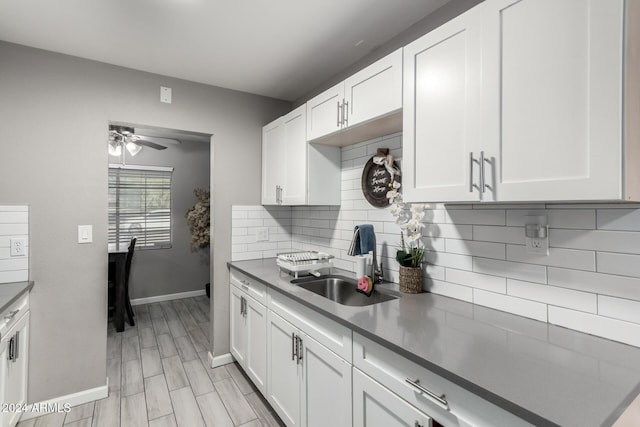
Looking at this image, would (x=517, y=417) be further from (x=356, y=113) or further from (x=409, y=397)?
(x=356, y=113)

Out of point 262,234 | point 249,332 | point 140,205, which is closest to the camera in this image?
point 249,332

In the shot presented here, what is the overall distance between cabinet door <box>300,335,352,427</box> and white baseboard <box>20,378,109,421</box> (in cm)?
164

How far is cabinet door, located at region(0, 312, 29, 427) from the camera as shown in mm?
1713

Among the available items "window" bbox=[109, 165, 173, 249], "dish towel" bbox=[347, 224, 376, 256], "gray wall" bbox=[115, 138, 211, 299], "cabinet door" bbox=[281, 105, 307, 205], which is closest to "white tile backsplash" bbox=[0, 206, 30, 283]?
"cabinet door" bbox=[281, 105, 307, 205]

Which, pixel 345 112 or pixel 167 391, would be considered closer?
pixel 345 112

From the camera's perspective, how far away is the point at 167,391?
7.73 feet

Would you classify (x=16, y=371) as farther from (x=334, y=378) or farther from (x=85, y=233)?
(x=334, y=378)

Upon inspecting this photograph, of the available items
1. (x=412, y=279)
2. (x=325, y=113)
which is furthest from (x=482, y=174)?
(x=325, y=113)

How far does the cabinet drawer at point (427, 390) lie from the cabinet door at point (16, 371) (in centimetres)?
189

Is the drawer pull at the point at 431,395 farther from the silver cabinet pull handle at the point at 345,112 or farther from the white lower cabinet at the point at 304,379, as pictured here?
the silver cabinet pull handle at the point at 345,112

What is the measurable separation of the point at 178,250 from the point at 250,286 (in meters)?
2.88

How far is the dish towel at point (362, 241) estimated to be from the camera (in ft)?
6.43

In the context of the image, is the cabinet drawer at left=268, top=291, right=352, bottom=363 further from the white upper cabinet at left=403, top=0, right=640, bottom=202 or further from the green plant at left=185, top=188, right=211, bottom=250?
the green plant at left=185, top=188, right=211, bottom=250

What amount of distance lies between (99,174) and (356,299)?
6.72 feet
